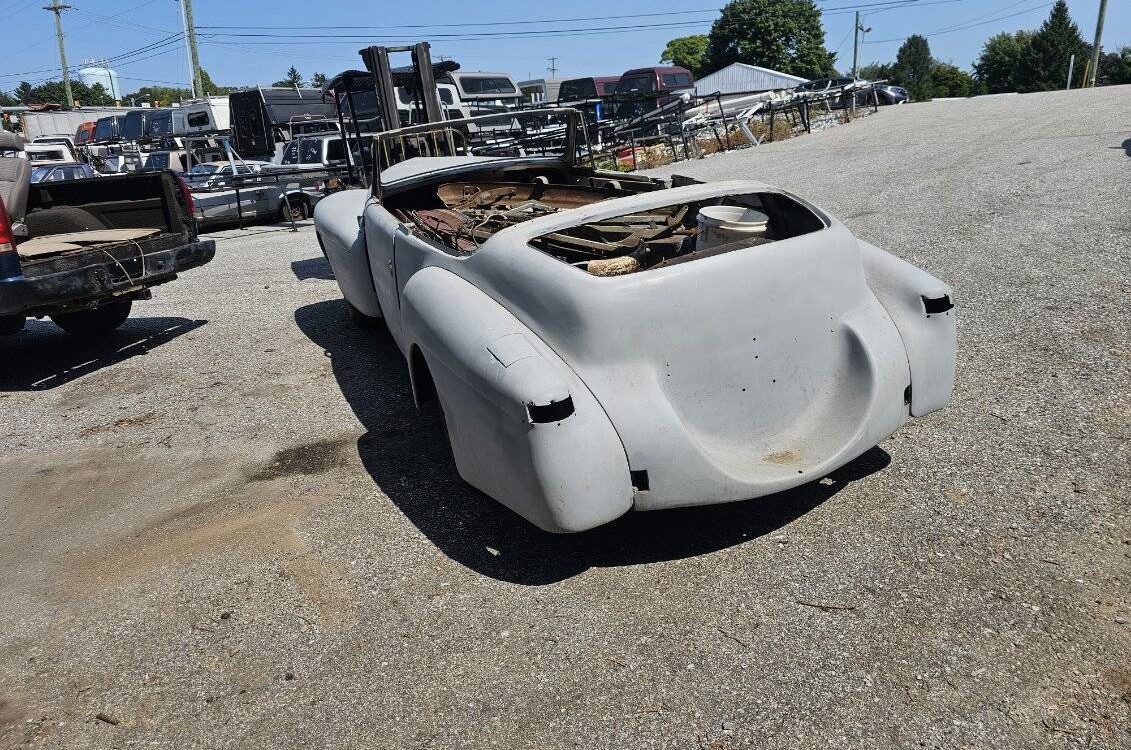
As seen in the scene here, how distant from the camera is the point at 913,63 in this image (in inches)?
3396

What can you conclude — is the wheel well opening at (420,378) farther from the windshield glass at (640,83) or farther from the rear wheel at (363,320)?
the windshield glass at (640,83)

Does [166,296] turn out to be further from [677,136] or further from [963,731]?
[677,136]

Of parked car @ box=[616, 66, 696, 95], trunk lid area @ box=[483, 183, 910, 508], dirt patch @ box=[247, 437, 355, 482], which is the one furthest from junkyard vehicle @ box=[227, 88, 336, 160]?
trunk lid area @ box=[483, 183, 910, 508]

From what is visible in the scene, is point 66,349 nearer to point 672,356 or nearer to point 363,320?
point 363,320

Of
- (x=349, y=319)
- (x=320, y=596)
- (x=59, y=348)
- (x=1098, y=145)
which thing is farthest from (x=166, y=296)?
(x=1098, y=145)

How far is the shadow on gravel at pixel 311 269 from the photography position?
8.79m

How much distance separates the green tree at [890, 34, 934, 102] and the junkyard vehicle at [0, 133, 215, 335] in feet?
277

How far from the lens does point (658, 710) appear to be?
2398 millimetres

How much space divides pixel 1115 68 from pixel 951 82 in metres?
23.6

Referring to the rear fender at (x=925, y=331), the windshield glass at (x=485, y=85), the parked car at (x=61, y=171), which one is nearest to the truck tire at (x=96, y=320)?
the rear fender at (x=925, y=331)

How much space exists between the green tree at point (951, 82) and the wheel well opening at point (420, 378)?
83.8 meters

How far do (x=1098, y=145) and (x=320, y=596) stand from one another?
12.9 metres

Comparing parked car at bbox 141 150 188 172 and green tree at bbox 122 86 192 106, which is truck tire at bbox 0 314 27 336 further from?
green tree at bbox 122 86 192 106

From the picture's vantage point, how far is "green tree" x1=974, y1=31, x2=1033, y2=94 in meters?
68.8
